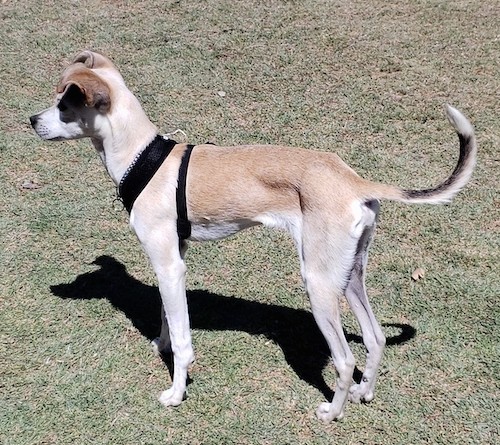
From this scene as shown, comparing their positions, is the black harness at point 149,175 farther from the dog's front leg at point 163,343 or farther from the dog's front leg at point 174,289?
the dog's front leg at point 163,343

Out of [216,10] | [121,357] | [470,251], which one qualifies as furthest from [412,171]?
[216,10]

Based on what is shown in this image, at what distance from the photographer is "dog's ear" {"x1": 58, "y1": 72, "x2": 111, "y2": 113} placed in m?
3.58

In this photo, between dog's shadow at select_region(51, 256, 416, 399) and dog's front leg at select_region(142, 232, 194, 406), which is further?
dog's shadow at select_region(51, 256, 416, 399)

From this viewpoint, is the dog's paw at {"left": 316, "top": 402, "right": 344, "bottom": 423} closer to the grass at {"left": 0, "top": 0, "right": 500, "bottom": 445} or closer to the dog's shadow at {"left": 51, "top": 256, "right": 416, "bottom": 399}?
the grass at {"left": 0, "top": 0, "right": 500, "bottom": 445}

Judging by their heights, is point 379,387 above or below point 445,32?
below

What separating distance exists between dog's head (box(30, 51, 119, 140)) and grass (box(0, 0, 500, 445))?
1.44m

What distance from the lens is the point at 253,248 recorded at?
5.30m

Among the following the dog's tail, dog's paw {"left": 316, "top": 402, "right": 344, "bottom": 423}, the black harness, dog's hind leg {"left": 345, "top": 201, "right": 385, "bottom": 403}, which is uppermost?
the dog's tail

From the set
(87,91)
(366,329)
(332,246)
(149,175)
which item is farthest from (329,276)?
(87,91)

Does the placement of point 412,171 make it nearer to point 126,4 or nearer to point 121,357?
point 121,357

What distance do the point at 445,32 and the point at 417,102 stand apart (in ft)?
5.88

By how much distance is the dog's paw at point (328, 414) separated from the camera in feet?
13.0

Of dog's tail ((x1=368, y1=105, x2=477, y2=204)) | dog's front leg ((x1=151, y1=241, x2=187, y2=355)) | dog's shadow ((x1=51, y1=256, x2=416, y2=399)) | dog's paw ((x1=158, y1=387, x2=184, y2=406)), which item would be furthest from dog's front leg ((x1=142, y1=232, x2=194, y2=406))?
dog's tail ((x1=368, y1=105, x2=477, y2=204))

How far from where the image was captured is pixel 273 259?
5.20 meters
